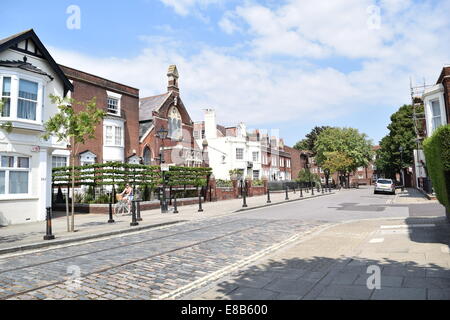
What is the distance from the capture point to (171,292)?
4.96 metres

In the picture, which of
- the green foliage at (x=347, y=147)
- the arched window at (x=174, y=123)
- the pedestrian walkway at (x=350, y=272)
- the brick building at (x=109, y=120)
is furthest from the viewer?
the green foliage at (x=347, y=147)

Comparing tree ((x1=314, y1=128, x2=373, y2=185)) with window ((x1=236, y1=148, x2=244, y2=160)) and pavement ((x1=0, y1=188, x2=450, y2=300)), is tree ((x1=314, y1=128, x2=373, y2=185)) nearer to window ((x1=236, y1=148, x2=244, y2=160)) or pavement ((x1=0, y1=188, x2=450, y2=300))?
window ((x1=236, y1=148, x2=244, y2=160))

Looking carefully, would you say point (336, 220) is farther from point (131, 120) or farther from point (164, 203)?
point (131, 120)

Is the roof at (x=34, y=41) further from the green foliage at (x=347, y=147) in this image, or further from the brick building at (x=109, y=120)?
the green foliage at (x=347, y=147)

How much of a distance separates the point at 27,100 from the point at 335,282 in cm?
1563

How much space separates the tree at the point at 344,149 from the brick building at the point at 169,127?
1223 inches

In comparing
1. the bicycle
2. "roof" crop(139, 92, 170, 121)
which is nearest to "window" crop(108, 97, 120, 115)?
"roof" crop(139, 92, 170, 121)

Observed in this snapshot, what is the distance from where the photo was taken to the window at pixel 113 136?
28.7 meters

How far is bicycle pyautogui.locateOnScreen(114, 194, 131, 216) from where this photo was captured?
703 inches

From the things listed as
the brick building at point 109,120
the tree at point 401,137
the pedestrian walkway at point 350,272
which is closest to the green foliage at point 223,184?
the brick building at point 109,120

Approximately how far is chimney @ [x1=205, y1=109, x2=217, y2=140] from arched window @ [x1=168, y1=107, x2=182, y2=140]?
11.5 metres

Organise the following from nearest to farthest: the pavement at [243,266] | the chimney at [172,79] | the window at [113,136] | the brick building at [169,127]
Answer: the pavement at [243,266] < the window at [113,136] < the brick building at [169,127] < the chimney at [172,79]

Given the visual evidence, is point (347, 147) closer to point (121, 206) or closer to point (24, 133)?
point (121, 206)

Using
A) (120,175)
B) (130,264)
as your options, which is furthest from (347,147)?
(130,264)
